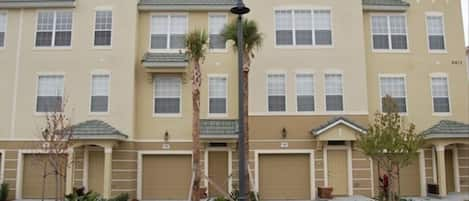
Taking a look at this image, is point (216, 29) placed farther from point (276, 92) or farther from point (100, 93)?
point (100, 93)

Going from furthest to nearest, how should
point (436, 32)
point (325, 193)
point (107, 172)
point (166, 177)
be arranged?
point (436, 32)
point (166, 177)
point (325, 193)
point (107, 172)

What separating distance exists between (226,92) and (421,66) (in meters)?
10.3

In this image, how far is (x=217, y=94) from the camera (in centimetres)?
2328

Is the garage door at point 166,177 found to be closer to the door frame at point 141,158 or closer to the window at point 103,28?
the door frame at point 141,158

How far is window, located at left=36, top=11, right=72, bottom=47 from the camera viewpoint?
75.5 ft

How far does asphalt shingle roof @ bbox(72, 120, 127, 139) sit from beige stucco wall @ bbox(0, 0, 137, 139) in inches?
20.3

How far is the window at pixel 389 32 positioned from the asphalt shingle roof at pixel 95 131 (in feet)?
46.1

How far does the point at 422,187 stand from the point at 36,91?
2006 centimetres

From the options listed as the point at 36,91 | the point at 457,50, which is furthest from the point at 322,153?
the point at 36,91

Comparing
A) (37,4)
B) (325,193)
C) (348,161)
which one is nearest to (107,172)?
(37,4)

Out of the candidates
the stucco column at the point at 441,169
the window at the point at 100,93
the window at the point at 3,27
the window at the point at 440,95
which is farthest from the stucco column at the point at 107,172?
the window at the point at 440,95

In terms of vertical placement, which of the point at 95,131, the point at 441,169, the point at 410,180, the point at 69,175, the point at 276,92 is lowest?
the point at 410,180

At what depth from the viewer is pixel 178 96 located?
2317 centimetres

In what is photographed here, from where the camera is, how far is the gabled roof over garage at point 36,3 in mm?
22766
